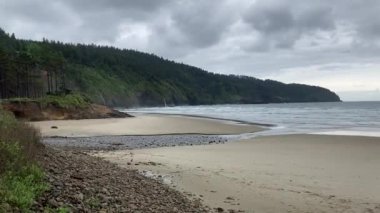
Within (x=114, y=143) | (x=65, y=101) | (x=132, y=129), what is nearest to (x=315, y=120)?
(x=132, y=129)

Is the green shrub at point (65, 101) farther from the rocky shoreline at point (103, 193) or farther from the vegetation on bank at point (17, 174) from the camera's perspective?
the vegetation on bank at point (17, 174)

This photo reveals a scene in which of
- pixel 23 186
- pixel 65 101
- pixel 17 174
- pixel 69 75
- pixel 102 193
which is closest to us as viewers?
pixel 23 186

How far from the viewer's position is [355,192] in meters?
11.1

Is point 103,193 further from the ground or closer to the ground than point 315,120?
further from the ground

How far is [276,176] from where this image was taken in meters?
13.3

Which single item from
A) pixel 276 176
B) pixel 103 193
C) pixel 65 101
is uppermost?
pixel 65 101

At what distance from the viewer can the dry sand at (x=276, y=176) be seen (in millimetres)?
9883

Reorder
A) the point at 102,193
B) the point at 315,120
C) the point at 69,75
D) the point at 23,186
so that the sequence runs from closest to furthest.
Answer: the point at 23,186
the point at 102,193
the point at 315,120
the point at 69,75

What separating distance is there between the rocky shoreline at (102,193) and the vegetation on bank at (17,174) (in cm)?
19

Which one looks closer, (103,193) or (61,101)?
(103,193)

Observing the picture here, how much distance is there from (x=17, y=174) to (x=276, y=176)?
795 centimetres

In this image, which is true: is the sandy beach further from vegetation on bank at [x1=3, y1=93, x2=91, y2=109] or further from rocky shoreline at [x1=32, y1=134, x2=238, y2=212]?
vegetation on bank at [x1=3, y1=93, x2=91, y2=109]

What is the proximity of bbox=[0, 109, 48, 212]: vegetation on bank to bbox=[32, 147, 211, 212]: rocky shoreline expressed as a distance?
0.19 metres

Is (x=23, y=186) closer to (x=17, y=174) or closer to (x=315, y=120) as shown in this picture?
(x=17, y=174)
